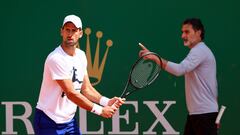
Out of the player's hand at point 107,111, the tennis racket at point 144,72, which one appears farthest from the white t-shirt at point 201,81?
the player's hand at point 107,111

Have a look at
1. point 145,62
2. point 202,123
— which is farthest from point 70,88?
point 202,123

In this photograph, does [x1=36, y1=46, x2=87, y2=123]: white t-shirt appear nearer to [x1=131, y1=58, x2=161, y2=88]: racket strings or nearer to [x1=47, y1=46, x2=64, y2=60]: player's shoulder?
[x1=47, y1=46, x2=64, y2=60]: player's shoulder

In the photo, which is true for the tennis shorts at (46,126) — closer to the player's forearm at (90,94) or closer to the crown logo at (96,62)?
the player's forearm at (90,94)

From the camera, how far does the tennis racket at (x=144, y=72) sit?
511cm

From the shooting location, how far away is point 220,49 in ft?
21.4

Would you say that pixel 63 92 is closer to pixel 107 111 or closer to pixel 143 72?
pixel 107 111

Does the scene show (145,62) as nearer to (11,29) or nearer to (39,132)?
(39,132)

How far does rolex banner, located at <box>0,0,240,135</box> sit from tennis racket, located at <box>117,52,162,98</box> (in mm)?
982

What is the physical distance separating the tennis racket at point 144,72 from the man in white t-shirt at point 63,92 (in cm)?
25

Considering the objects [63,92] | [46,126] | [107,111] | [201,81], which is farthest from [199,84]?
[46,126]

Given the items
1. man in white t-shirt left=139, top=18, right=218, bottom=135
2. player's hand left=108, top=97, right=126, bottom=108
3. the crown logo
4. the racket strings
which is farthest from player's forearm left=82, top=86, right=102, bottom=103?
the crown logo

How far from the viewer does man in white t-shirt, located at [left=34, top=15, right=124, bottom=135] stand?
4770 millimetres

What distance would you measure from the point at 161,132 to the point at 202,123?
0.99 meters

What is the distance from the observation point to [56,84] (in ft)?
15.9
